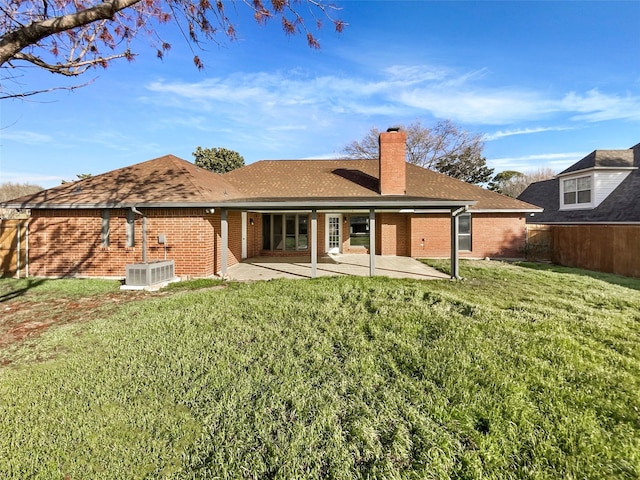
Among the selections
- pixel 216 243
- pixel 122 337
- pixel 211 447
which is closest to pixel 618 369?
pixel 211 447

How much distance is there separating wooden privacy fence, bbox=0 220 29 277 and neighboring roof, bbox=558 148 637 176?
25.5 meters

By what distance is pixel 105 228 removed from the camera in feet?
32.9

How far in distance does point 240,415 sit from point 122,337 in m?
3.11

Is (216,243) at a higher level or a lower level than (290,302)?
higher

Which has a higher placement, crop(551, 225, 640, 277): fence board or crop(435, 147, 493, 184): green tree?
crop(435, 147, 493, 184): green tree

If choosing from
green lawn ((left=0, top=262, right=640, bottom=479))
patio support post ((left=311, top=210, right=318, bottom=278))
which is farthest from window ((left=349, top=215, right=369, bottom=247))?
green lawn ((left=0, top=262, right=640, bottom=479))

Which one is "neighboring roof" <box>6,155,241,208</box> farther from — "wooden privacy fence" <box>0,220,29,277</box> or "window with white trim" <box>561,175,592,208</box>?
"window with white trim" <box>561,175,592,208</box>

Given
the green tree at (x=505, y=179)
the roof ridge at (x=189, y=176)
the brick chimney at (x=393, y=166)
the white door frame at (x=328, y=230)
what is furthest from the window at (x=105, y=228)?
the green tree at (x=505, y=179)

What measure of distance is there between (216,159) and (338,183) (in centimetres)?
2392

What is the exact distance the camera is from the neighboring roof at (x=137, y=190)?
9656 millimetres

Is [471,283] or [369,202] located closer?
[471,283]

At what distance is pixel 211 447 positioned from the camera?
2.50 metres

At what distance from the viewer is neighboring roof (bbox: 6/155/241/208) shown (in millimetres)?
9656

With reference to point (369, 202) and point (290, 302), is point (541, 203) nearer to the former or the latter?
point (369, 202)
